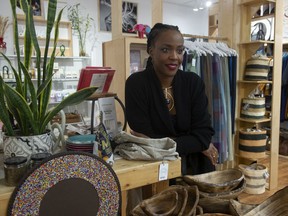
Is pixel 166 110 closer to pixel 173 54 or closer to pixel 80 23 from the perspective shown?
pixel 173 54

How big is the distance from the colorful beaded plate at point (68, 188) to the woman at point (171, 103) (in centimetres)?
57

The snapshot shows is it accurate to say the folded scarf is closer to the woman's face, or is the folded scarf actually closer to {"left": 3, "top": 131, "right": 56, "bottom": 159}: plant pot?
{"left": 3, "top": 131, "right": 56, "bottom": 159}: plant pot

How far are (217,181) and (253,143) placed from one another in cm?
199

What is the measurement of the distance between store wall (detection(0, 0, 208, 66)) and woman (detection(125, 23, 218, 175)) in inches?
162

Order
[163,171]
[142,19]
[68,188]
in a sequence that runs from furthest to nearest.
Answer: [142,19] → [163,171] → [68,188]

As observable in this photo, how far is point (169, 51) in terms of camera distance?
1515 mm

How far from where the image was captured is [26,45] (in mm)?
1014

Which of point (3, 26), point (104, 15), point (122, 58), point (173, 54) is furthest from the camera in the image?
point (104, 15)

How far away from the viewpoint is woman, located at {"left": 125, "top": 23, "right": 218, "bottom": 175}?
1509mm

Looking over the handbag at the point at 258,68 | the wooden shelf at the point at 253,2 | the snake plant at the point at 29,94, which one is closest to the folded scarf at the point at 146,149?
the snake plant at the point at 29,94

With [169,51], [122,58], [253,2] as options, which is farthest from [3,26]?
[169,51]

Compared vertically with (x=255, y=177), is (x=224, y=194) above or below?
above

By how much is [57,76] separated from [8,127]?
174 inches

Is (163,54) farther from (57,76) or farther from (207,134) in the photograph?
(57,76)
